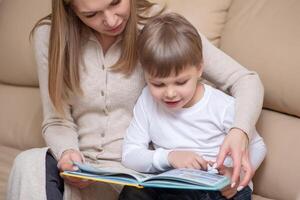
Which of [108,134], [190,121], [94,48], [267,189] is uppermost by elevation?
[94,48]

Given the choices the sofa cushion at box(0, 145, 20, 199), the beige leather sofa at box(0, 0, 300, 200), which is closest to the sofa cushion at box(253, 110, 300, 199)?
the beige leather sofa at box(0, 0, 300, 200)

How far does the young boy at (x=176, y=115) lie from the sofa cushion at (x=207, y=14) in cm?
29

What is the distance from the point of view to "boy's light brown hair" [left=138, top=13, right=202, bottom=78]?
130 cm

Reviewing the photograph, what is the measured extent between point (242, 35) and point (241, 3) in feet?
0.44

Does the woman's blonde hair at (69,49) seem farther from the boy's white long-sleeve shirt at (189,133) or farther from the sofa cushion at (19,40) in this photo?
the sofa cushion at (19,40)

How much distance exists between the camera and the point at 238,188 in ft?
4.20

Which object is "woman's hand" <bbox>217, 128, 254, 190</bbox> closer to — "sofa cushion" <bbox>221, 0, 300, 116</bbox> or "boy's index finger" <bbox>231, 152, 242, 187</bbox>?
"boy's index finger" <bbox>231, 152, 242, 187</bbox>

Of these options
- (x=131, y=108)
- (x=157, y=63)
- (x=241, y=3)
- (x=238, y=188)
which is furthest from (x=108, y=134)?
(x=241, y=3)

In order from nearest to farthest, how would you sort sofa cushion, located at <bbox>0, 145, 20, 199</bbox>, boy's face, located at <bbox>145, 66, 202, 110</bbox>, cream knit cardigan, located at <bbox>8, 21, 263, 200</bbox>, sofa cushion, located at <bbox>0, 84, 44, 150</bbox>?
boy's face, located at <bbox>145, 66, 202, 110</bbox>
cream knit cardigan, located at <bbox>8, 21, 263, 200</bbox>
sofa cushion, located at <bbox>0, 145, 20, 199</bbox>
sofa cushion, located at <bbox>0, 84, 44, 150</bbox>

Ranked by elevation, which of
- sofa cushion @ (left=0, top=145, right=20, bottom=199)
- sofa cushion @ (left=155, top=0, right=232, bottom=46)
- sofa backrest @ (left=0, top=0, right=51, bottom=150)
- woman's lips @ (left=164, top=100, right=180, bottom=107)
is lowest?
sofa cushion @ (left=0, top=145, right=20, bottom=199)

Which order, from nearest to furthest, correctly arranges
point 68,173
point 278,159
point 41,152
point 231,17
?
point 68,173, point 41,152, point 278,159, point 231,17

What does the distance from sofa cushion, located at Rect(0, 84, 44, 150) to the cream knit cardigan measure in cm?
37

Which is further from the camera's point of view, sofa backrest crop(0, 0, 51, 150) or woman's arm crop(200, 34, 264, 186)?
sofa backrest crop(0, 0, 51, 150)

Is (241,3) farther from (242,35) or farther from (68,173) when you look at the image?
(68,173)
